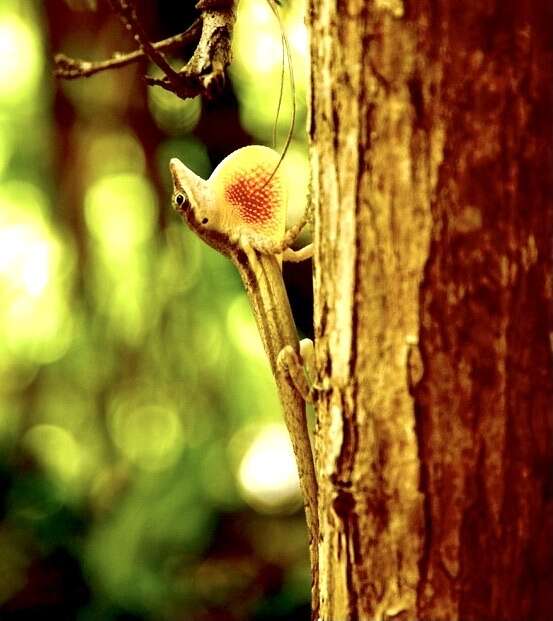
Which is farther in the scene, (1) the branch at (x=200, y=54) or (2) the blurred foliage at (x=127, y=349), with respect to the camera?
(2) the blurred foliage at (x=127, y=349)

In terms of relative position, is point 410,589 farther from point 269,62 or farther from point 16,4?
point 16,4

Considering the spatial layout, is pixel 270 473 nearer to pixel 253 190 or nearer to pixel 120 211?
pixel 120 211

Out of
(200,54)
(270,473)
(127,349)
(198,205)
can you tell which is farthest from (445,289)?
(270,473)

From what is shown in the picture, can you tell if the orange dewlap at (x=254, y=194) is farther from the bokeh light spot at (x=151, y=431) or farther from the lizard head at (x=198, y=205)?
the bokeh light spot at (x=151, y=431)

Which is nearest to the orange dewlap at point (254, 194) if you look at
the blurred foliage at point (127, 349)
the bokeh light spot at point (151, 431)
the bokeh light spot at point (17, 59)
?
the blurred foliage at point (127, 349)

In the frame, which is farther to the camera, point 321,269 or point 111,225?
point 111,225

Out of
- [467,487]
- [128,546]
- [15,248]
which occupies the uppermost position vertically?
[467,487]

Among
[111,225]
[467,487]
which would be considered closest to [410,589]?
[467,487]
